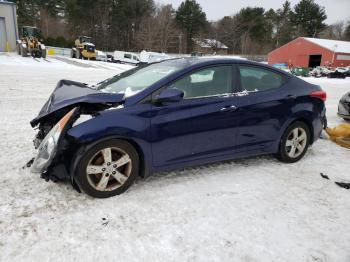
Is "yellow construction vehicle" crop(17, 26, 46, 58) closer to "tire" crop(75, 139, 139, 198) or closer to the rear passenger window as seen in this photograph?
the rear passenger window

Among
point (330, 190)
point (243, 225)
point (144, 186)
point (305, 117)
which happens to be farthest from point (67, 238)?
point (305, 117)

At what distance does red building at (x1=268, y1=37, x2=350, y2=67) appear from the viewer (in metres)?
39.8

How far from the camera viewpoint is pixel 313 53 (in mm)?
41594

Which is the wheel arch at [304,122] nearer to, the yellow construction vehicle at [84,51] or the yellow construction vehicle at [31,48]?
the yellow construction vehicle at [31,48]

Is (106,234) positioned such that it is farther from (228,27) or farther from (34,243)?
(228,27)

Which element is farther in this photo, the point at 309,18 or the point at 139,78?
the point at 309,18

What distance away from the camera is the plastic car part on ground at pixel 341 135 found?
18.7 ft

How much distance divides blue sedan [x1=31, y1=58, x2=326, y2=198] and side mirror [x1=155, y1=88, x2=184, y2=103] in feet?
0.04

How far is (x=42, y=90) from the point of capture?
1009 cm

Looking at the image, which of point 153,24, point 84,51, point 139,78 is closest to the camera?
point 139,78

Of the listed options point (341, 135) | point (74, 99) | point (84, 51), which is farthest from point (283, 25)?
point (74, 99)

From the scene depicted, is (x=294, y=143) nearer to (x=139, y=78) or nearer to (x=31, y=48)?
(x=139, y=78)

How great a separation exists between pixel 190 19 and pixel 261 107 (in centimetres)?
6334

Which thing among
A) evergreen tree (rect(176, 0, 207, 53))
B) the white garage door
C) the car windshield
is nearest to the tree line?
evergreen tree (rect(176, 0, 207, 53))
